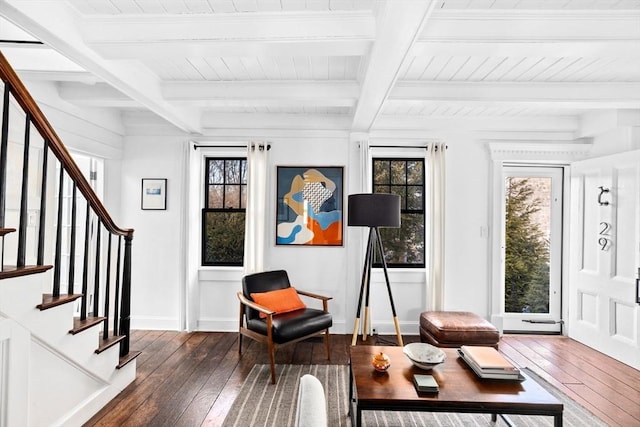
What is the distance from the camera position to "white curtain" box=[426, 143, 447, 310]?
4.04m

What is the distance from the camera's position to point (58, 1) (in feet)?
6.37

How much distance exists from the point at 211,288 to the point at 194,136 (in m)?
1.87

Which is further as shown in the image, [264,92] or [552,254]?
[552,254]

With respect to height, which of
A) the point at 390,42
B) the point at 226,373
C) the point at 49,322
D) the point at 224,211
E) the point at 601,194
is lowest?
the point at 226,373

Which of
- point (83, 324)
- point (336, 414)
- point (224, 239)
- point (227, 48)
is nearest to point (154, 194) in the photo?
point (224, 239)

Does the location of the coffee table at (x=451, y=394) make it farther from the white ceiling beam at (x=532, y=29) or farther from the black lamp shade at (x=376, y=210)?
the white ceiling beam at (x=532, y=29)

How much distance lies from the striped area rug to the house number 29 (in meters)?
1.70

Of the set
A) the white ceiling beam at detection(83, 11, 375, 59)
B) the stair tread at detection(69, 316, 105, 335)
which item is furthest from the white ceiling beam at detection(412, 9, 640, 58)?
the stair tread at detection(69, 316, 105, 335)

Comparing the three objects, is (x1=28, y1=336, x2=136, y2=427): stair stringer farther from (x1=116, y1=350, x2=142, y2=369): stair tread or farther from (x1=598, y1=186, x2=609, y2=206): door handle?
(x1=598, y1=186, x2=609, y2=206): door handle

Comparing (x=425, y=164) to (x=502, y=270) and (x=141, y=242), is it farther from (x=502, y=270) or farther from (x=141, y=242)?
(x=141, y=242)

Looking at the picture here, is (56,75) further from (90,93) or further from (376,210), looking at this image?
(376,210)

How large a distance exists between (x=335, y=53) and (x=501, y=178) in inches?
116

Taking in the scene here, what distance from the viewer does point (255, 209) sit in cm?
410

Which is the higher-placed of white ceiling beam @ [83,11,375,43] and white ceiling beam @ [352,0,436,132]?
white ceiling beam @ [83,11,375,43]
